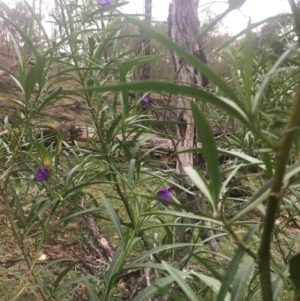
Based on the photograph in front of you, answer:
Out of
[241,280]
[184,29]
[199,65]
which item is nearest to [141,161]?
[241,280]

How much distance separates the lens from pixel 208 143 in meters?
0.27

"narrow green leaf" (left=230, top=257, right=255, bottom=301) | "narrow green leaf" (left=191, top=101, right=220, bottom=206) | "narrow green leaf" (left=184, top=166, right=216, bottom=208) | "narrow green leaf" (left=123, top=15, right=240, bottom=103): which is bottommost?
"narrow green leaf" (left=230, top=257, right=255, bottom=301)

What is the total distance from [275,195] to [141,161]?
0.70 metres

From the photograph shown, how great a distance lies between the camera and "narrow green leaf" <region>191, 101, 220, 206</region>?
262 mm

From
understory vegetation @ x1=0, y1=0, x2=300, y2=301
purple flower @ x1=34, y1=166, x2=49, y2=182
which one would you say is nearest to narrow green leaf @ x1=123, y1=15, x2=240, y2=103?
understory vegetation @ x1=0, y1=0, x2=300, y2=301

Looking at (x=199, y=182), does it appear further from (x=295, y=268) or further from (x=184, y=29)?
(x=184, y=29)

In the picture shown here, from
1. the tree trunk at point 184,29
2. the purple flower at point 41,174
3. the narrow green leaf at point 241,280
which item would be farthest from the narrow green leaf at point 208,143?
the tree trunk at point 184,29

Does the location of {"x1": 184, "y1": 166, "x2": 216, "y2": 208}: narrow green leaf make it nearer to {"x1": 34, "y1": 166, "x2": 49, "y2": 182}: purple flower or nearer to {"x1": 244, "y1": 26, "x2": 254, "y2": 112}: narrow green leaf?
{"x1": 244, "y1": 26, "x2": 254, "y2": 112}: narrow green leaf

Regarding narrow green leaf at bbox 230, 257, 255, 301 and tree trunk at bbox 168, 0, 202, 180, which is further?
tree trunk at bbox 168, 0, 202, 180

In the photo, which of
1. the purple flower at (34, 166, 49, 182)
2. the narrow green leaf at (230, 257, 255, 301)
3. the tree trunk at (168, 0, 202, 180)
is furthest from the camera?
the tree trunk at (168, 0, 202, 180)

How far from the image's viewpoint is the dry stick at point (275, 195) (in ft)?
0.73

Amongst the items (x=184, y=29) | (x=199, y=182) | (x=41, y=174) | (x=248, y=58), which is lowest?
(x=41, y=174)

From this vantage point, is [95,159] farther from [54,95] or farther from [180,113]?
[180,113]

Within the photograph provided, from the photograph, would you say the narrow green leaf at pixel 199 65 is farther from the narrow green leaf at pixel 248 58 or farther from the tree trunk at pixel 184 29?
the tree trunk at pixel 184 29
